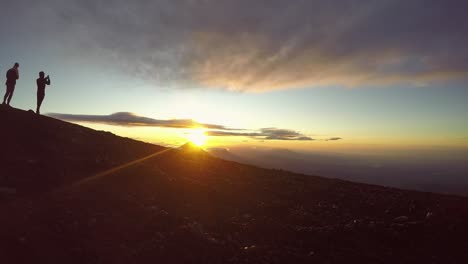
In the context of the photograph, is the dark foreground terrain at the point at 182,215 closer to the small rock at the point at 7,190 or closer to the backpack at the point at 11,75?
the small rock at the point at 7,190

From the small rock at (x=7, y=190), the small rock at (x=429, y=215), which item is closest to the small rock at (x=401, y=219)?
the small rock at (x=429, y=215)

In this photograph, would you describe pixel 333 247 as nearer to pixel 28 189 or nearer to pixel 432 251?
pixel 432 251

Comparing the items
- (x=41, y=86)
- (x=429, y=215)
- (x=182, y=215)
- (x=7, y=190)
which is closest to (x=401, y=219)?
(x=429, y=215)

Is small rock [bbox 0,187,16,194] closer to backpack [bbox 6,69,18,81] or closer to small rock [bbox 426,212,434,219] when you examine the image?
backpack [bbox 6,69,18,81]

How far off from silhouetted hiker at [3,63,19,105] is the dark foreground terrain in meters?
4.03

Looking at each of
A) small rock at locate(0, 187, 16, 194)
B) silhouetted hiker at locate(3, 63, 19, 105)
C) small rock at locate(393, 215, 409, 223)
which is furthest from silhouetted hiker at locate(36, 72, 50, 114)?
small rock at locate(393, 215, 409, 223)

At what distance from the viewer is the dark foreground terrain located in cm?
1184

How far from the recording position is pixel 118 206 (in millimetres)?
15117

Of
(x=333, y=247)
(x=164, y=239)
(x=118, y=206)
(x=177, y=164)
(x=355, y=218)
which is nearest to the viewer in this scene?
(x=164, y=239)

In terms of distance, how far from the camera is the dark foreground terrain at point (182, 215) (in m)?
11.8

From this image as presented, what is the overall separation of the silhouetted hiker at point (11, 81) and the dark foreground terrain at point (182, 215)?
13.2 ft

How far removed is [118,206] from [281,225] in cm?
749

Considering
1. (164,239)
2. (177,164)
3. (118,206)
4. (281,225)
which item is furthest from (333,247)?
(177,164)

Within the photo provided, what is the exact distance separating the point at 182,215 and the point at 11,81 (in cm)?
2161
